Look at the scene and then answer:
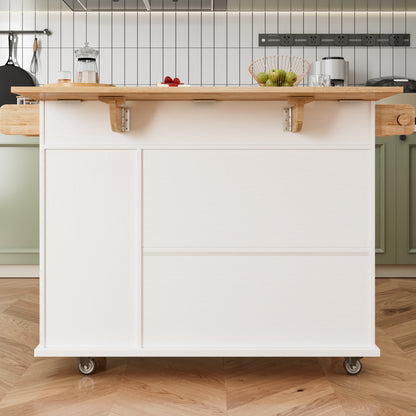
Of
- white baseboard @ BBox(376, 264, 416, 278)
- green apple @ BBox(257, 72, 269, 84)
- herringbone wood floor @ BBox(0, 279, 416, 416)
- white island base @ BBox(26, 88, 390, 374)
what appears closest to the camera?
herringbone wood floor @ BBox(0, 279, 416, 416)

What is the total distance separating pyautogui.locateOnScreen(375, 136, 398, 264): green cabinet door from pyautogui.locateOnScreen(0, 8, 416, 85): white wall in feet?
2.17

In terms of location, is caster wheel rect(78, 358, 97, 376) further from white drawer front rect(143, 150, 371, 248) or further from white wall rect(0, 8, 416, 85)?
white wall rect(0, 8, 416, 85)

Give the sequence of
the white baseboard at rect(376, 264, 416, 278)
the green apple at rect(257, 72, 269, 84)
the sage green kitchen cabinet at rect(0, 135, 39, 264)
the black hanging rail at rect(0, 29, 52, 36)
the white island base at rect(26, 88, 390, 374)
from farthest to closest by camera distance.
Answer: the black hanging rail at rect(0, 29, 52, 36) < the white baseboard at rect(376, 264, 416, 278) < the sage green kitchen cabinet at rect(0, 135, 39, 264) < the green apple at rect(257, 72, 269, 84) < the white island base at rect(26, 88, 390, 374)

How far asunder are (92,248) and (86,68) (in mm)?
623

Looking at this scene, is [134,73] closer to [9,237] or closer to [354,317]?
[9,237]

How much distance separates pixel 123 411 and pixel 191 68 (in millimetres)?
2646

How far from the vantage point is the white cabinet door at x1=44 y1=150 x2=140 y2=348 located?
1.62 meters

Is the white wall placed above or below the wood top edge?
→ above

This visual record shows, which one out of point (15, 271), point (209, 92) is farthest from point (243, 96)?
point (15, 271)

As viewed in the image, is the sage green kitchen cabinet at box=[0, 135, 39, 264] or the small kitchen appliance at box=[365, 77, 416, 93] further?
the small kitchen appliance at box=[365, 77, 416, 93]

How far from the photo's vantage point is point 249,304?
5.37 feet

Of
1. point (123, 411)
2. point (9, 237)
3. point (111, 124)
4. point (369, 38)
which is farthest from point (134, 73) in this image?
point (123, 411)

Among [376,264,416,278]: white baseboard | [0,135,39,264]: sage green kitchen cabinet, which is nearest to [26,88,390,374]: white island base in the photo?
[0,135,39,264]: sage green kitchen cabinet

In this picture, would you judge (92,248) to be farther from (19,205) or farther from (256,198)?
(19,205)
